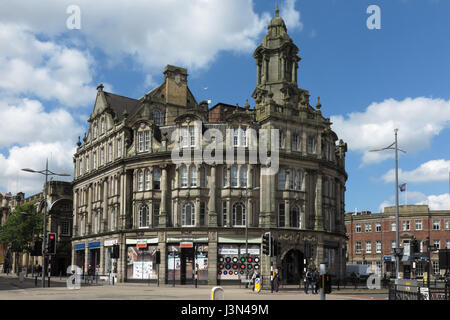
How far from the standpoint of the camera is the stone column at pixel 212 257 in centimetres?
5316

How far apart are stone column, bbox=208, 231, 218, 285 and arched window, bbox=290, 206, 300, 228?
850cm

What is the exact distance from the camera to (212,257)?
177 feet

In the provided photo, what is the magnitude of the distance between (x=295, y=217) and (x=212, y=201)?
29.6ft

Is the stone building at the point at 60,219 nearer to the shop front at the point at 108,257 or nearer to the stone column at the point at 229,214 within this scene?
the shop front at the point at 108,257

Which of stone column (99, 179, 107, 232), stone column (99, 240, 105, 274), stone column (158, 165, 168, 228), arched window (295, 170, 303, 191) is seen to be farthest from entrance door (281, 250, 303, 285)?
stone column (99, 179, 107, 232)

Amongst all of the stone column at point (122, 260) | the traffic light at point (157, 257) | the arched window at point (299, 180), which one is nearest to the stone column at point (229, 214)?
the traffic light at point (157, 257)

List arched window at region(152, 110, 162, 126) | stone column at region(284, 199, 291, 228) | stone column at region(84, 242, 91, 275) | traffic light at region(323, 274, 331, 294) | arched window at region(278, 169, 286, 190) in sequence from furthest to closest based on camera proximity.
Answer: stone column at region(84, 242, 91, 275), arched window at region(152, 110, 162, 126), arched window at region(278, 169, 286, 190), stone column at region(284, 199, 291, 228), traffic light at region(323, 274, 331, 294)

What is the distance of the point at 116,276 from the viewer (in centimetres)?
5788

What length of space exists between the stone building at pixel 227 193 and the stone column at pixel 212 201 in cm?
10

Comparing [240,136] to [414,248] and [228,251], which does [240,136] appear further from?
[414,248]

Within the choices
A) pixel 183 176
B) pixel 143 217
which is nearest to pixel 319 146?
pixel 183 176

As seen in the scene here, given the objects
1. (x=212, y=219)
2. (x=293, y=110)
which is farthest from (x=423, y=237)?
(x=212, y=219)

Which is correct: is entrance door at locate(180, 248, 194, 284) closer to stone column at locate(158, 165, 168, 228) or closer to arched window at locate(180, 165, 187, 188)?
stone column at locate(158, 165, 168, 228)

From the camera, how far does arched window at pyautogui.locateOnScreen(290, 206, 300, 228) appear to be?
57094 mm
